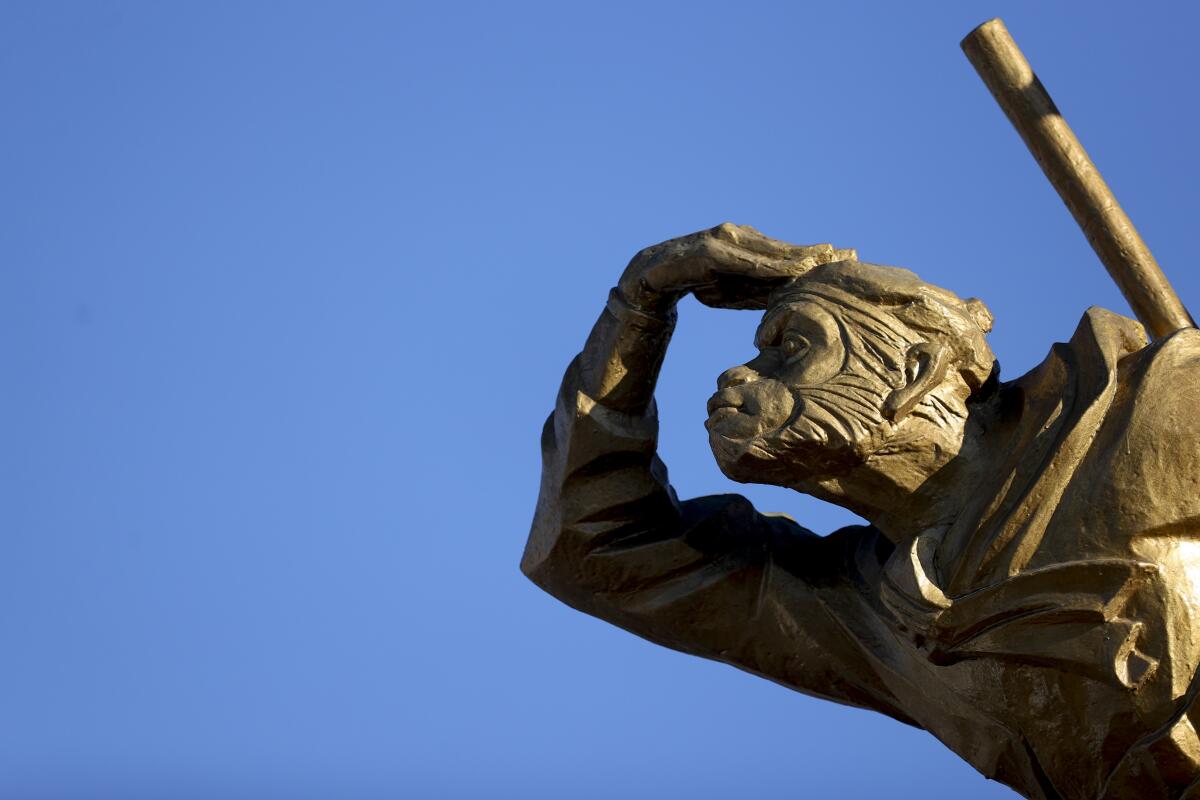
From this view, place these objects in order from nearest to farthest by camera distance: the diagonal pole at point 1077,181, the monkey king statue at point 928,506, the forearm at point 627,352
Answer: the monkey king statue at point 928,506
the forearm at point 627,352
the diagonal pole at point 1077,181

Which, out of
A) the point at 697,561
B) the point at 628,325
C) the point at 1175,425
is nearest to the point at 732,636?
the point at 697,561

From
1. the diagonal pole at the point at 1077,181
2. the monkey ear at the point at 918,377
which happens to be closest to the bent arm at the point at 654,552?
the monkey ear at the point at 918,377

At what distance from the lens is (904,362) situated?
3627mm

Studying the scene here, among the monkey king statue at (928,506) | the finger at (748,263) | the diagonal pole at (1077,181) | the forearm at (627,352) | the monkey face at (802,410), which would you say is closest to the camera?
the monkey king statue at (928,506)

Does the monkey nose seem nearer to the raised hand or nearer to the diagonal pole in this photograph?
the raised hand

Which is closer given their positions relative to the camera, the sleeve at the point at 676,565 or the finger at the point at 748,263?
the finger at the point at 748,263

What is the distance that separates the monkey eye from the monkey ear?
18 cm

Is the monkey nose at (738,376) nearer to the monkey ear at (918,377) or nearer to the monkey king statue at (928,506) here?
the monkey king statue at (928,506)

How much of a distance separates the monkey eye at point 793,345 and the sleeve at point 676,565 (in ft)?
1.14

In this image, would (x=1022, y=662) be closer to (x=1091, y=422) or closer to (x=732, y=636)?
(x=1091, y=422)

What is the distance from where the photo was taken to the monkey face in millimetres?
3600

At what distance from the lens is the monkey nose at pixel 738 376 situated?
369 centimetres

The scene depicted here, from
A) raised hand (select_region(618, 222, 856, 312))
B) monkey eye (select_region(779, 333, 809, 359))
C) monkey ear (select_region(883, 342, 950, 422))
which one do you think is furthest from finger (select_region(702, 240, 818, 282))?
monkey ear (select_region(883, 342, 950, 422))

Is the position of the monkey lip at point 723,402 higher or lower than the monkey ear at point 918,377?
higher
